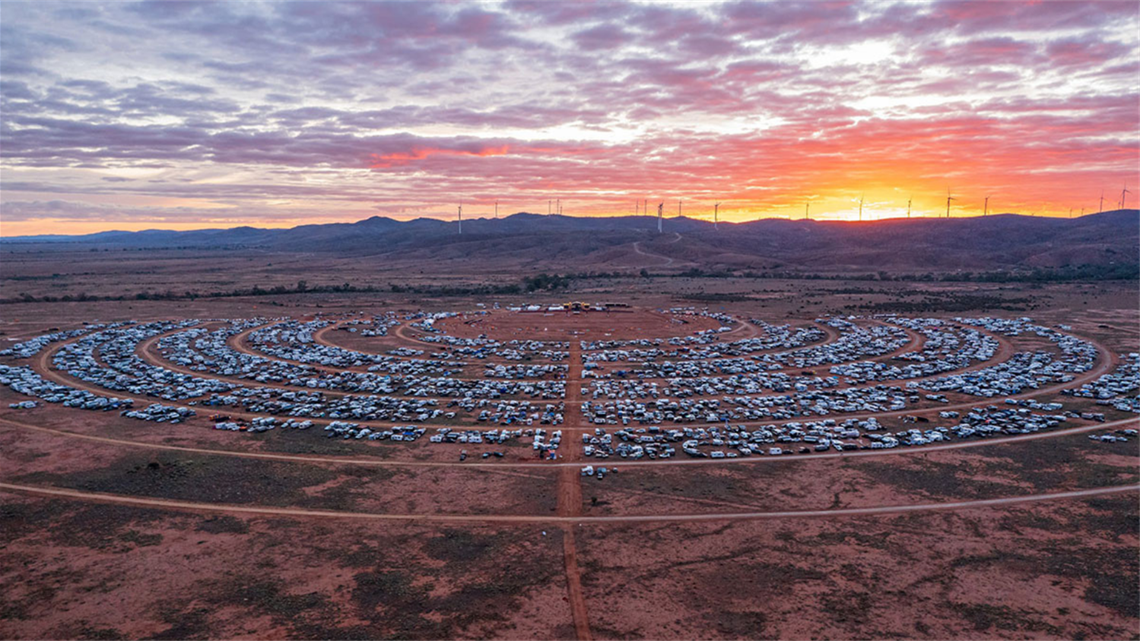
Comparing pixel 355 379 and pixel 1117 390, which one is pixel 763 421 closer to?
pixel 1117 390

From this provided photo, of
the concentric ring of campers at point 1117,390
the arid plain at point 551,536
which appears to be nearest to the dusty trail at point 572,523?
the arid plain at point 551,536

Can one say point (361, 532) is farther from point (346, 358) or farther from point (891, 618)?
point (346, 358)

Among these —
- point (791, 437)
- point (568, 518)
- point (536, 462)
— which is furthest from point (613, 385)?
point (568, 518)

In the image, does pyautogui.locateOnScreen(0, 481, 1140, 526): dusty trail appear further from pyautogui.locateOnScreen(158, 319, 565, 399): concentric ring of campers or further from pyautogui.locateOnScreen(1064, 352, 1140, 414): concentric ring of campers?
pyautogui.locateOnScreen(158, 319, 565, 399): concentric ring of campers

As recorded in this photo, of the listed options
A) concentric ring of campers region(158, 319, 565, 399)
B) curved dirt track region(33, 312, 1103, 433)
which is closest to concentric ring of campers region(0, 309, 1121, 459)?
concentric ring of campers region(158, 319, 565, 399)

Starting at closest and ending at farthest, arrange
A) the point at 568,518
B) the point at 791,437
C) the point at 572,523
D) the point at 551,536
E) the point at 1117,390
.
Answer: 1. the point at 551,536
2. the point at 572,523
3. the point at 568,518
4. the point at 791,437
5. the point at 1117,390

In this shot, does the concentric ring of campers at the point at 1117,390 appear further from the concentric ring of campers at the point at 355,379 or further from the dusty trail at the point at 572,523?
the concentric ring of campers at the point at 355,379
